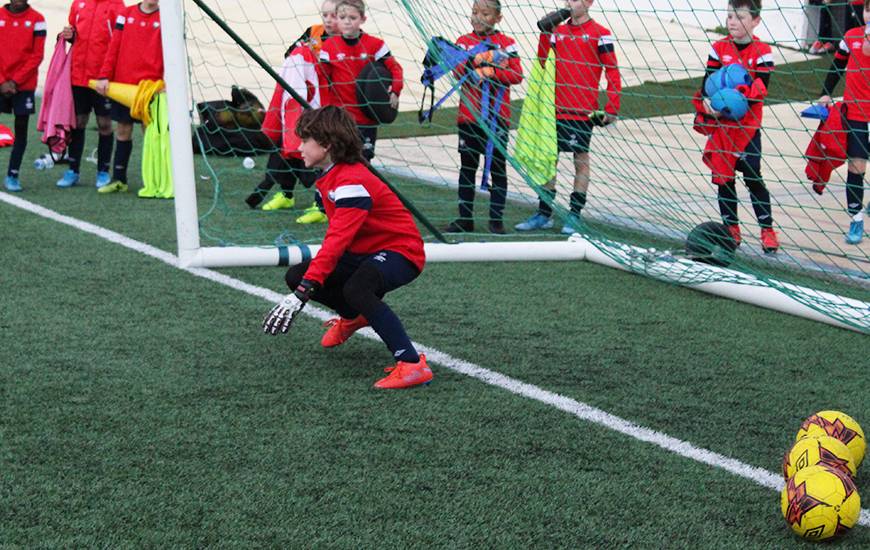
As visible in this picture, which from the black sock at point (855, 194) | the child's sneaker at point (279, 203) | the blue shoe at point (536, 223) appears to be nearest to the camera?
the black sock at point (855, 194)

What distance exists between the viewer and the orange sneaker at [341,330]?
5027 mm

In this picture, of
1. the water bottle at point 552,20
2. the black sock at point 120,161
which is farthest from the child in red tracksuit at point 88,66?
the water bottle at point 552,20

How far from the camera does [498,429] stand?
163 inches

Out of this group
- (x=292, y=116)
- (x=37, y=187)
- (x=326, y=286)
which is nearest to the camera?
(x=326, y=286)

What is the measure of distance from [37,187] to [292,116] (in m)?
2.24

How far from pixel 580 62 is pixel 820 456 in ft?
12.1

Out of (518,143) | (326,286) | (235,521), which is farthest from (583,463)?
(518,143)

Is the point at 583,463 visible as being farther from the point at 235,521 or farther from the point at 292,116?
the point at 292,116

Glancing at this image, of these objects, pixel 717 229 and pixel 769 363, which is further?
pixel 717 229

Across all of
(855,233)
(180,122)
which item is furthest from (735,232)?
(180,122)

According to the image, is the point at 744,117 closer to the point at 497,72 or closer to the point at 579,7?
the point at 579,7

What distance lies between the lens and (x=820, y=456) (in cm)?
353

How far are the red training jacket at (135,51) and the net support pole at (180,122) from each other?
2278 millimetres

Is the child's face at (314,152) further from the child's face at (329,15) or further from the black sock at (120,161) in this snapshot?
the black sock at (120,161)
